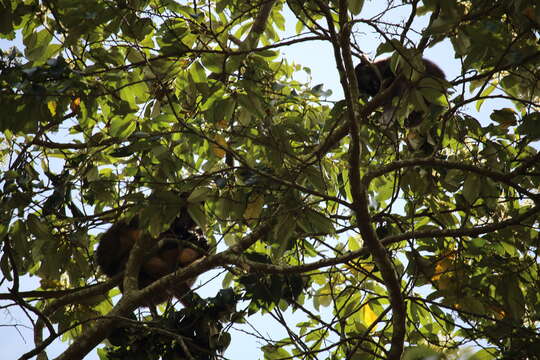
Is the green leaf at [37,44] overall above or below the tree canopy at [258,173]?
above

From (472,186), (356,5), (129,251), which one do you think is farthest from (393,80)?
(129,251)

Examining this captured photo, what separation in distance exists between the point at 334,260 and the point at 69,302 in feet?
4.65

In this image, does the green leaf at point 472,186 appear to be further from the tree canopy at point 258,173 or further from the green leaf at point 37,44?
the green leaf at point 37,44

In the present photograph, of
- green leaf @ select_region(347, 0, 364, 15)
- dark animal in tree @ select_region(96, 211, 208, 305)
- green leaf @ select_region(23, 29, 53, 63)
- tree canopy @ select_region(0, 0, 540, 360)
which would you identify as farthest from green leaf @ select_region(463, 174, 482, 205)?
green leaf @ select_region(23, 29, 53, 63)

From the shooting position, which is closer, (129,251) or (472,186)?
(472,186)

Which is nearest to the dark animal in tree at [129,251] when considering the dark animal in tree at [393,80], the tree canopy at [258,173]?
the tree canopy at [258,173]

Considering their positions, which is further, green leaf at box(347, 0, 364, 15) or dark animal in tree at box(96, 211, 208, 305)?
dark animal in tree at box(96, 211, 208, 305)

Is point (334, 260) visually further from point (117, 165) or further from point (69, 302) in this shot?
point (117, 165)

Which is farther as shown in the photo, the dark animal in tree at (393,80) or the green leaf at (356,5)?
the dark animal in tree at (393,80)

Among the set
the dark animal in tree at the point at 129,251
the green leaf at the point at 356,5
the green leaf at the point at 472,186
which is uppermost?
the dark animal in tree at the point at 129,251

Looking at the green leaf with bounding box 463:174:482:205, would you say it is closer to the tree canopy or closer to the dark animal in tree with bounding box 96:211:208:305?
the tree canopy

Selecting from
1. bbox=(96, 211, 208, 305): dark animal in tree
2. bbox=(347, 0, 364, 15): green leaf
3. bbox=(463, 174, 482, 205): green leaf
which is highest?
bbox=(96, 211, 208, 305): dark animal in tree

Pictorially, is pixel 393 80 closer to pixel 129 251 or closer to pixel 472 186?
pixel 472 186

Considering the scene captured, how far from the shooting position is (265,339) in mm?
2418
